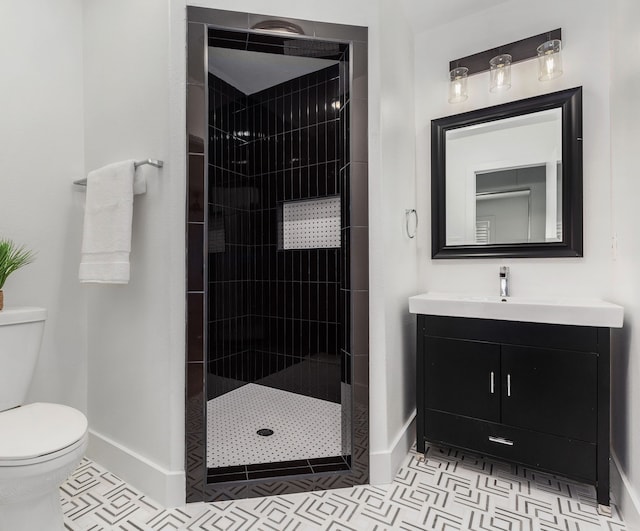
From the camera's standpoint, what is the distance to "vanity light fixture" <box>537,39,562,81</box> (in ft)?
6.45

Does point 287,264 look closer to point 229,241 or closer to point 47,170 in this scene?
point 229,241

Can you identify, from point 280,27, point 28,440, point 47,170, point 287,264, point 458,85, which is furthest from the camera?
point 287,264

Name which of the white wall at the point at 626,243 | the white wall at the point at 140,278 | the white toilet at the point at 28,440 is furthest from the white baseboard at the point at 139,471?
the white wall at the point at 626,243

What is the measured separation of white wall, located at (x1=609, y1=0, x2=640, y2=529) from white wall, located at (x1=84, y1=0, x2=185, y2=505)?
1884mm

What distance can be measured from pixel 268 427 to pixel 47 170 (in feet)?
6.26

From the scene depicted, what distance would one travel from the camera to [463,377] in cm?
190

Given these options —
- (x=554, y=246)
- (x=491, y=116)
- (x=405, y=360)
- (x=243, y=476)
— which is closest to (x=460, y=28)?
(x=491, y=116)

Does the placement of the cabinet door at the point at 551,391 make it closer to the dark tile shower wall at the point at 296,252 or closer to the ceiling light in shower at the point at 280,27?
the dark tile shower wall at the point at 296,252

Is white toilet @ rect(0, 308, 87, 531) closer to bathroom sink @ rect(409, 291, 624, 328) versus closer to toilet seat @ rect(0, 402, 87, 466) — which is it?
toilet seat @ rect(0, 402, 87, 466)

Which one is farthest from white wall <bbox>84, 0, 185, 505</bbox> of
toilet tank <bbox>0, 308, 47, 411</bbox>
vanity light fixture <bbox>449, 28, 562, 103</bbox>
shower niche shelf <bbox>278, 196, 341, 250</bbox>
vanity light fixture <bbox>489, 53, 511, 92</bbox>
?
vanity light fixture <bbox>489, 53, 511, 92</bbox>

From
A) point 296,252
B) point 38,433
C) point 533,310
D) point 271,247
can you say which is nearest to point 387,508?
point 533,310

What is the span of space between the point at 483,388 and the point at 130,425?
1.74 meters

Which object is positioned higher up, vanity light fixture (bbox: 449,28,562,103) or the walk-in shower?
vanity light fixture (bbox: 449,28,562,103)

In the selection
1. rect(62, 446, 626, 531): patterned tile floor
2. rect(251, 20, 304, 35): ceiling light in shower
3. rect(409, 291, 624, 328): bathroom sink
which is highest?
rect(251, 20, 304, 35): ceiling light in shower
